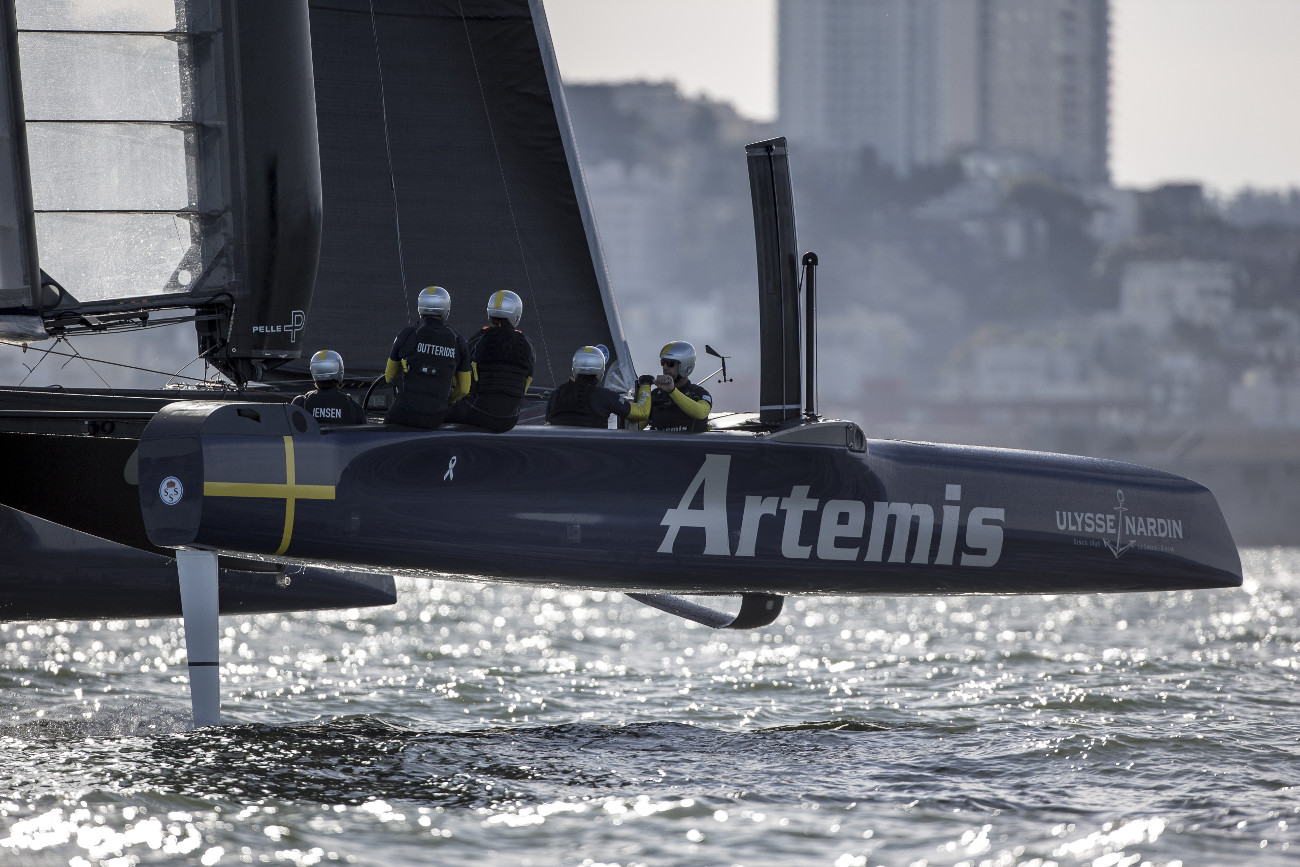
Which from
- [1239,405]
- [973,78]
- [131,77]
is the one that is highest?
[973,78]

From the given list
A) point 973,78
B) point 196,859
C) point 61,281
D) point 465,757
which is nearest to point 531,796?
point 465,757

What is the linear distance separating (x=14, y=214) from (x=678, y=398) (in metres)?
2.46

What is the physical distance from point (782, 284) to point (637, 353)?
253 feet

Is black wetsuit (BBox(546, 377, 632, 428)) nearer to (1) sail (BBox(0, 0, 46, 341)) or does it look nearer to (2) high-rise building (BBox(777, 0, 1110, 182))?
(1) sail (BBox(0, 0, 46, 341))

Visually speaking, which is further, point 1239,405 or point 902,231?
point 902,231

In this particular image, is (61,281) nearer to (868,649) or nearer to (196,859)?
(196,859)

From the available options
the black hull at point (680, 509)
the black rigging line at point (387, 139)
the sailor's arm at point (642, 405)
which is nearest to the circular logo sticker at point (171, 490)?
the black hull at point (680, 509)

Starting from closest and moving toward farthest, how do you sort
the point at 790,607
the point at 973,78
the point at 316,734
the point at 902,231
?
the point at 316,734 → the point at 790,607 → the point at 902,231 → the point at 973,78

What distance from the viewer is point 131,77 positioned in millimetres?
5945

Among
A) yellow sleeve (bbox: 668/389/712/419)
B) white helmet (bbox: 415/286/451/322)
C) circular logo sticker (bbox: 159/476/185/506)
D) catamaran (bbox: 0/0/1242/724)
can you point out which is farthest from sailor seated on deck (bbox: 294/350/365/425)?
yellow sleeve (bbox: 668/389/712/419)

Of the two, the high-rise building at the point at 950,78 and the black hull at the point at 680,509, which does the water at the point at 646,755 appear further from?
the high-rise building at the point at 950,78

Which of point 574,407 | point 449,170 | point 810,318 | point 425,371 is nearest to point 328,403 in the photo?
point 425,371

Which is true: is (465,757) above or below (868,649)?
above

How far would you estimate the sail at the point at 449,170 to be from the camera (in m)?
7.34
